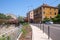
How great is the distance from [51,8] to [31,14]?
3828cm

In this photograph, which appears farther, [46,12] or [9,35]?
[46,12]

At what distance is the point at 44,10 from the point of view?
412 ft

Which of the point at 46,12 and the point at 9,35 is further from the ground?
the point at 46,12

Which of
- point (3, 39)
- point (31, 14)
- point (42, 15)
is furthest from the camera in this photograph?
point (31, 14)

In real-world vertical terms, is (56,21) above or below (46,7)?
below

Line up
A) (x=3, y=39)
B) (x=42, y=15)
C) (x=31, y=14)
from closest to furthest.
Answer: (x=3, y=39), (x=42, y=15), (x=31, y=14)

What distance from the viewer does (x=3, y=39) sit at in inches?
292

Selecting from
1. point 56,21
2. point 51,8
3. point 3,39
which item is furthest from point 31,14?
point 3,39

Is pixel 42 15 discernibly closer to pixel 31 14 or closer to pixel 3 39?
pixel 31 14

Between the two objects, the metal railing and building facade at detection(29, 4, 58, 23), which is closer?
the metal railing

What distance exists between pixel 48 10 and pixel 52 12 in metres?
3.31

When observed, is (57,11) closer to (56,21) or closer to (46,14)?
(46,14)

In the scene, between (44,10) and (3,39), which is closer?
(3,39)

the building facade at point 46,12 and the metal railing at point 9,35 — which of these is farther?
the building facade at point 46,12
